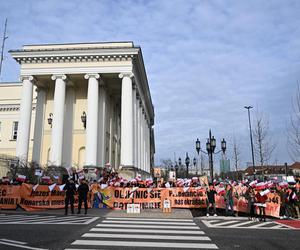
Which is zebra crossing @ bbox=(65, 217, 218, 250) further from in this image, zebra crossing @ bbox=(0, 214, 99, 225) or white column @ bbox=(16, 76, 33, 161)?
white column @ bbox=(16, 76, 33, 161)

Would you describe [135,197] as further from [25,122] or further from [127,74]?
[25,122]

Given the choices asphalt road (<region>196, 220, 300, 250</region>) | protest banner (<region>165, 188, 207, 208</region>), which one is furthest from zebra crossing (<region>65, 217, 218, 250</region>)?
protest banner (<region>165, 188, 207, 208</region>)

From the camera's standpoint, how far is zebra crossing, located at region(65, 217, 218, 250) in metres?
8.69

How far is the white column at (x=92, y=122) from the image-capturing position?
33.1 meters

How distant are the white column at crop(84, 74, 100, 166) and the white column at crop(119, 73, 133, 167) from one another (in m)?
2.86

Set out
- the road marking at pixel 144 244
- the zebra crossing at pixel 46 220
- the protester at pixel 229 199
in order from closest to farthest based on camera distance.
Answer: the road marking at pixel 144 244 → the zebra crossing at pixel 46 220 → the protester at pixel 229 199

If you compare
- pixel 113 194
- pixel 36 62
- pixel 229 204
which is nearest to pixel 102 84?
pixel 36 62

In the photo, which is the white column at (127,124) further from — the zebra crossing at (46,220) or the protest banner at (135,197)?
the zebra crossing at (46,220)

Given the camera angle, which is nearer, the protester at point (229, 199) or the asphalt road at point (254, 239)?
the asphalt road at point (254, 239)

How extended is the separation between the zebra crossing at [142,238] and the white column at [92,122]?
20.8m

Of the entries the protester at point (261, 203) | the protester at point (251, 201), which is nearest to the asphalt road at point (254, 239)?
the protester at point (261, 203)

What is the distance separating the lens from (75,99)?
39719mm

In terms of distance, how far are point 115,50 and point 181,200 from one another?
20378mm

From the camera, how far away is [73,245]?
8578 mm
